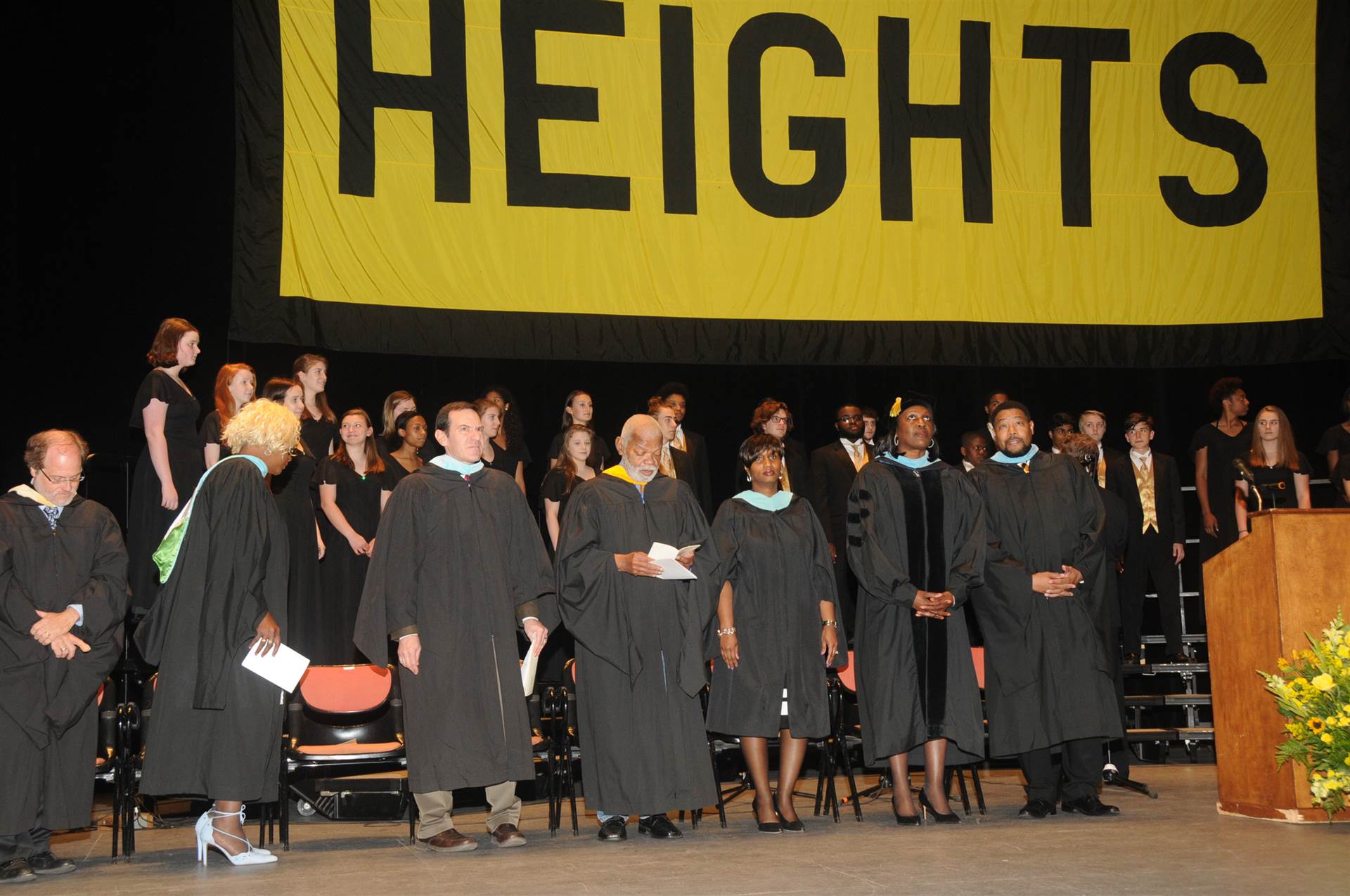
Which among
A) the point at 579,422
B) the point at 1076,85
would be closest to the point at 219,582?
the point at 579,422

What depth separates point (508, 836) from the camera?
5.91m

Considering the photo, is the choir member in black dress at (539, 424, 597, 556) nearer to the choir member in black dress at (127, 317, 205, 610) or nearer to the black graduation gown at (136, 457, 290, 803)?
the choir member in black dress at (127, 317, 205, 610)

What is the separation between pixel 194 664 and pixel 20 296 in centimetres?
373

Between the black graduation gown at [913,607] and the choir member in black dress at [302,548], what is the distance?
10.7ft

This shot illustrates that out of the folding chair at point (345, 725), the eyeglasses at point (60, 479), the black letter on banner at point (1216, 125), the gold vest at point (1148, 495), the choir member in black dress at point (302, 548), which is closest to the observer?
the eyeglasses at point (60, 479)

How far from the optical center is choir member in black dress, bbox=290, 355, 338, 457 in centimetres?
805

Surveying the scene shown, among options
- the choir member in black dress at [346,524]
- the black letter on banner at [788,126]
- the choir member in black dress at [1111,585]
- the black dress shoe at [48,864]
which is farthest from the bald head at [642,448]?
the black letter on banner at [788,126]

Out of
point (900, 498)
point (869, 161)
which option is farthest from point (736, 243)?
point (900, 498)

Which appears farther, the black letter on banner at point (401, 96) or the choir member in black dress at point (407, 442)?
the black letter on banner at point (401, 96)

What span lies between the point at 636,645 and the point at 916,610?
136cm

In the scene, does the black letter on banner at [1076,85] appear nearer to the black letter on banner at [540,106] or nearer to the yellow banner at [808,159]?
the yellow banner at [808,159]

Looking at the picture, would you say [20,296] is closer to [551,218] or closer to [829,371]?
[551,218]

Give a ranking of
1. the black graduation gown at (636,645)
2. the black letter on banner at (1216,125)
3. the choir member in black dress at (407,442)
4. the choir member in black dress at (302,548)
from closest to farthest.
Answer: the black graduation gown at (636,645)
the choir member in black dress at (302,548)
the choir member in black dress at (407,442)
the black letter on banner at (1216,125)

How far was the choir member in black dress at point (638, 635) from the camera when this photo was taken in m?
6.06
